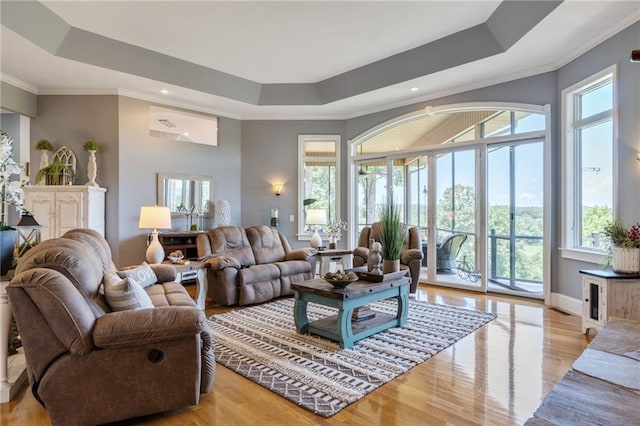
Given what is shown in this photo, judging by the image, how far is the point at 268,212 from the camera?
6895 mm

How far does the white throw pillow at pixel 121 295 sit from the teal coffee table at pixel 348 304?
1.45 meters

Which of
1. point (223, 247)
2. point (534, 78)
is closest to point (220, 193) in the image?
point (223, 247)

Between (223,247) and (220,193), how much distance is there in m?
2.05

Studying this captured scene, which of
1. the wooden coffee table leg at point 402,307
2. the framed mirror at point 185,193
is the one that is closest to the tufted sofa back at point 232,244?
the framed mirror at point 185,193

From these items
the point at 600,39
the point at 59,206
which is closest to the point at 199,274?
the point at 59,206

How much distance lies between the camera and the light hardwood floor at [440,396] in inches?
81.9

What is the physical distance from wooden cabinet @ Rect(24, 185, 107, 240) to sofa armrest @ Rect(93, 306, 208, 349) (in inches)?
140

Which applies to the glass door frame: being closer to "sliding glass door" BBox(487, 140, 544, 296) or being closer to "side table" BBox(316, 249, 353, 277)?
"sliding glass door" BBox(487, 140, 544, 296)

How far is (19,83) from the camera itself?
Result: 4.94 metres

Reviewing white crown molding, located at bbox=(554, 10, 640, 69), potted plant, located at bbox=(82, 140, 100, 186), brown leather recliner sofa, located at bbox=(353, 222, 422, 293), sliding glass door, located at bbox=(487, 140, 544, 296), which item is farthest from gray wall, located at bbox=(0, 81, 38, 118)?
white crown molding, located at bbox=(554, 10, 640, 69)

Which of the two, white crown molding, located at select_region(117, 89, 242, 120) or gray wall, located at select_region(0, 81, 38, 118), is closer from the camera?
gray wall, located at select_region(0, 81, 38, 118)

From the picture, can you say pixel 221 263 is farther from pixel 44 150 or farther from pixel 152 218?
pixel 44 150

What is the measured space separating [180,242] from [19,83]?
3.11 metres

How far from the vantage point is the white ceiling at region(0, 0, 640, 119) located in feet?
12.0
